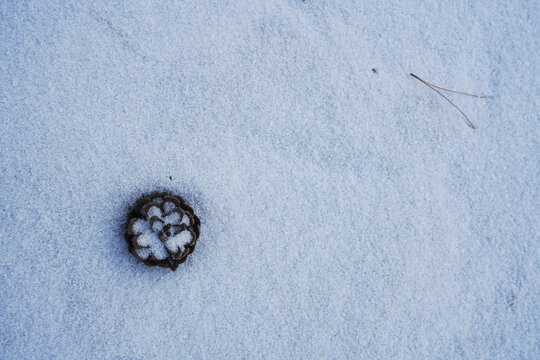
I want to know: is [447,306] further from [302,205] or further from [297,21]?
[297,21]

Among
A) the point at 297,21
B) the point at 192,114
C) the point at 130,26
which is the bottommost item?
the point at 192,114

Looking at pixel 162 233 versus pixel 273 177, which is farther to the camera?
pixel 273 177

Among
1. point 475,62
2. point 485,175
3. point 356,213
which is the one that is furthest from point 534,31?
point 356,213

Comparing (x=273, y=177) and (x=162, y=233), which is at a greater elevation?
(x=273, y=177)
